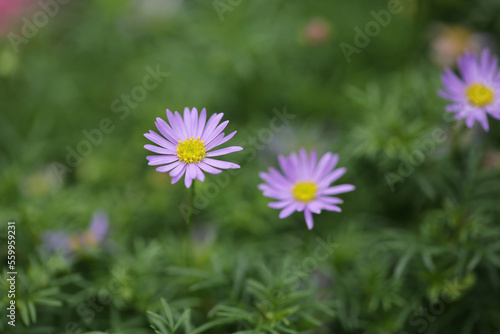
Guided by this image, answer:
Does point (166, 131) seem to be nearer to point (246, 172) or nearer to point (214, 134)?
point (214, 134)

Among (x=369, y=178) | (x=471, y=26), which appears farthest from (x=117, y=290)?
(x=471, y=26)

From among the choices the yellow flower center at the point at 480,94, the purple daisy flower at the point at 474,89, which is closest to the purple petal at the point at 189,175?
the purple daisy flower at the point at 474,89

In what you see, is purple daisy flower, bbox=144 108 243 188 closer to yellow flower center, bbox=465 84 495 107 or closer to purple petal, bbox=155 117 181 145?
purple petal, bbox=155 117 181 145

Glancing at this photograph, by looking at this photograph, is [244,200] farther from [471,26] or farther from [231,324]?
[471,26]

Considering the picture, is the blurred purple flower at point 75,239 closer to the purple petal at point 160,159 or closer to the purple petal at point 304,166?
the purple petal at point 160,159

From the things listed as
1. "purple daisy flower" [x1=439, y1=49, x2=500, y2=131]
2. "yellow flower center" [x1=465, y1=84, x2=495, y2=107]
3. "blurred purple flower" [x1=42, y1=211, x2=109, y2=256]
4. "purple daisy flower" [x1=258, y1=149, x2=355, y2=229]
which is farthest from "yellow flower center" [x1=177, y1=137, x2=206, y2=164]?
"yellow flower center" [x1=465, y1=84, x2=495, y2=107]

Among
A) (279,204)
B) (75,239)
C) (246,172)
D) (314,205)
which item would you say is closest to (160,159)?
(279,204)
